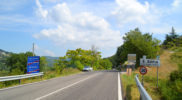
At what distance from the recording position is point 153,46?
142 feet

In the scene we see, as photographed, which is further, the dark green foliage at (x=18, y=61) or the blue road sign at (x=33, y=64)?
the dark green foliage at (x=18, y=61)

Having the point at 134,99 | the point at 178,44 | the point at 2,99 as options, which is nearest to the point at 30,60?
the point at 2,99

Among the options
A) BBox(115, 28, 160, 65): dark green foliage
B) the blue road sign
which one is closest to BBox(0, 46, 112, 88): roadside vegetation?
the blue road sign

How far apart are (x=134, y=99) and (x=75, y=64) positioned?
4109 cm

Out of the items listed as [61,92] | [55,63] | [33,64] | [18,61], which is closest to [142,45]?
[55,63]

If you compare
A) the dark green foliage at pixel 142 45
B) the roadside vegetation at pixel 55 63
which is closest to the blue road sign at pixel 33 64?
the roadside vegetation at pixel 55 63

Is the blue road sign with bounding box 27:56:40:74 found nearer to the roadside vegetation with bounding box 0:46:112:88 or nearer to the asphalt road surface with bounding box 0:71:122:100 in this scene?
the roadside vegetation with bounding box 0:46:112:88

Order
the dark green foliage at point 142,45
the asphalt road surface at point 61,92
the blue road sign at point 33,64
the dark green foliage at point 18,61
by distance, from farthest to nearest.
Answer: the dark green foliage at point 142,45, the dark green foliage at point 18,61, the blue road sign at point 33,64, the asphalt road surface at point 61,92

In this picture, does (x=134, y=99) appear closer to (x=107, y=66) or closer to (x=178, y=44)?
(x=178, y=44)

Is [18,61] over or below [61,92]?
over

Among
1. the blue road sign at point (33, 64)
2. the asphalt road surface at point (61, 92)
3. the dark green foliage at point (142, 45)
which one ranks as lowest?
the asphalt road surface at point (61, 92)

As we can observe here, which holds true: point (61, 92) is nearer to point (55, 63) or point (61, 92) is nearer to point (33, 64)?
point (33, 64)

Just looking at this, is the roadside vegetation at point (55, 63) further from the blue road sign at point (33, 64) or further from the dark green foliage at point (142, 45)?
the dark green foliage at point (142, 45)

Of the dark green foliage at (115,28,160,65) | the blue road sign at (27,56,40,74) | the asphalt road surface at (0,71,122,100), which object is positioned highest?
the dark green foliage at (115,28,160,65)
